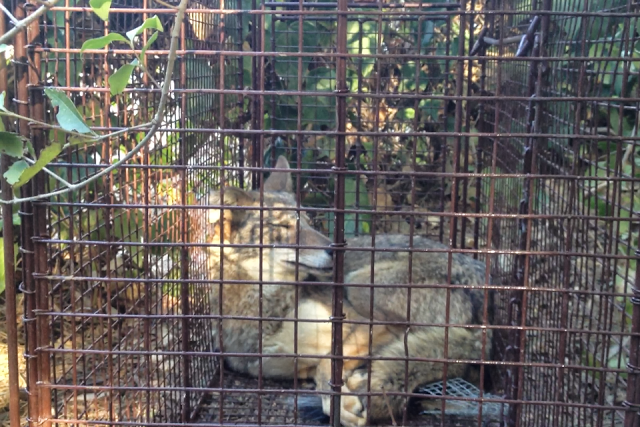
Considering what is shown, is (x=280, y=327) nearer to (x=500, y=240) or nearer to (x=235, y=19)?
(x=500, y=240)

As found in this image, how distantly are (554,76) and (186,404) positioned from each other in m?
2.58

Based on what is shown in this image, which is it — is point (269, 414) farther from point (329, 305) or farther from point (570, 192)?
point (570, 192)

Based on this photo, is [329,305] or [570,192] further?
[329,305]

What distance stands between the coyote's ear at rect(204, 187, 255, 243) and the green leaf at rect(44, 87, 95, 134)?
1795 mm

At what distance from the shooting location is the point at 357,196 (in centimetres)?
530

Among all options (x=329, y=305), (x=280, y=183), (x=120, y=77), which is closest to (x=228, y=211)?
(x=280, y=183)

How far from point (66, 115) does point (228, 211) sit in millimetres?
2302

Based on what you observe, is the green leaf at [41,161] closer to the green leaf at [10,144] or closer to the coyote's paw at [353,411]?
the green leaf at [10,144]

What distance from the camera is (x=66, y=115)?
1977 millimetres

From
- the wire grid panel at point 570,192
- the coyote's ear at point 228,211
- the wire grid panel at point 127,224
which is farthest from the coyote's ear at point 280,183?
the wire grid panel at point 570,192

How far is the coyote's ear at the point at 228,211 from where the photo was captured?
152 inches

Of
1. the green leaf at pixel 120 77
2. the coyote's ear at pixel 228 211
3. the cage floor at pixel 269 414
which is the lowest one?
the cage floor at pixel 269 414

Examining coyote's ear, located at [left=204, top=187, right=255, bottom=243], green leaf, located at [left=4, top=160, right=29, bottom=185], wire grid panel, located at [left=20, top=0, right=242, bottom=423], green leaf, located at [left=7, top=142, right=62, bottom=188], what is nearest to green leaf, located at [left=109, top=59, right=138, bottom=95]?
green leaf, located at [left=7, top=142, right=62, bottom=188]

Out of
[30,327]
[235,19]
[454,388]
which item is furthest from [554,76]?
[30,327]
